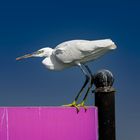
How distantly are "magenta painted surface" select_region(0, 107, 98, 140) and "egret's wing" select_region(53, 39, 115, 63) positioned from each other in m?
1.01

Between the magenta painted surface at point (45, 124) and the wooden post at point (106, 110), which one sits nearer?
the magenta painted surface at point (45, 124)

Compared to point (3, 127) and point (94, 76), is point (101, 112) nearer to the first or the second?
point (94, 76)

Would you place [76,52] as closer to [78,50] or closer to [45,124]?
[78,50]

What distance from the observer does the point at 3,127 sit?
7691 mm

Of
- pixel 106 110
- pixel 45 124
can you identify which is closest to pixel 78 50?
pixel 106 110

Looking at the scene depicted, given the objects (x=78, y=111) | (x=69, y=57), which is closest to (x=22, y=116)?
(x=78, y=111)

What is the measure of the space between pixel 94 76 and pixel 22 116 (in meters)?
2.13

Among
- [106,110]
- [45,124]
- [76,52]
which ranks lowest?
[45,124]

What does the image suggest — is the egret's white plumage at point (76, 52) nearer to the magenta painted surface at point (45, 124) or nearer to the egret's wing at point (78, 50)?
the egret's wing at point (78, 50)

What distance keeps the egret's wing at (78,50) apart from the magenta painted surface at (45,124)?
1.01 meters

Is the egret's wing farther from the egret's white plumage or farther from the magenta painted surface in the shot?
the magenta painted surface

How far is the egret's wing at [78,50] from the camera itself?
905 cm

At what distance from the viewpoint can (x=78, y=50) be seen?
29.8ft

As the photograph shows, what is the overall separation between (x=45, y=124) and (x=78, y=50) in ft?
5.52
